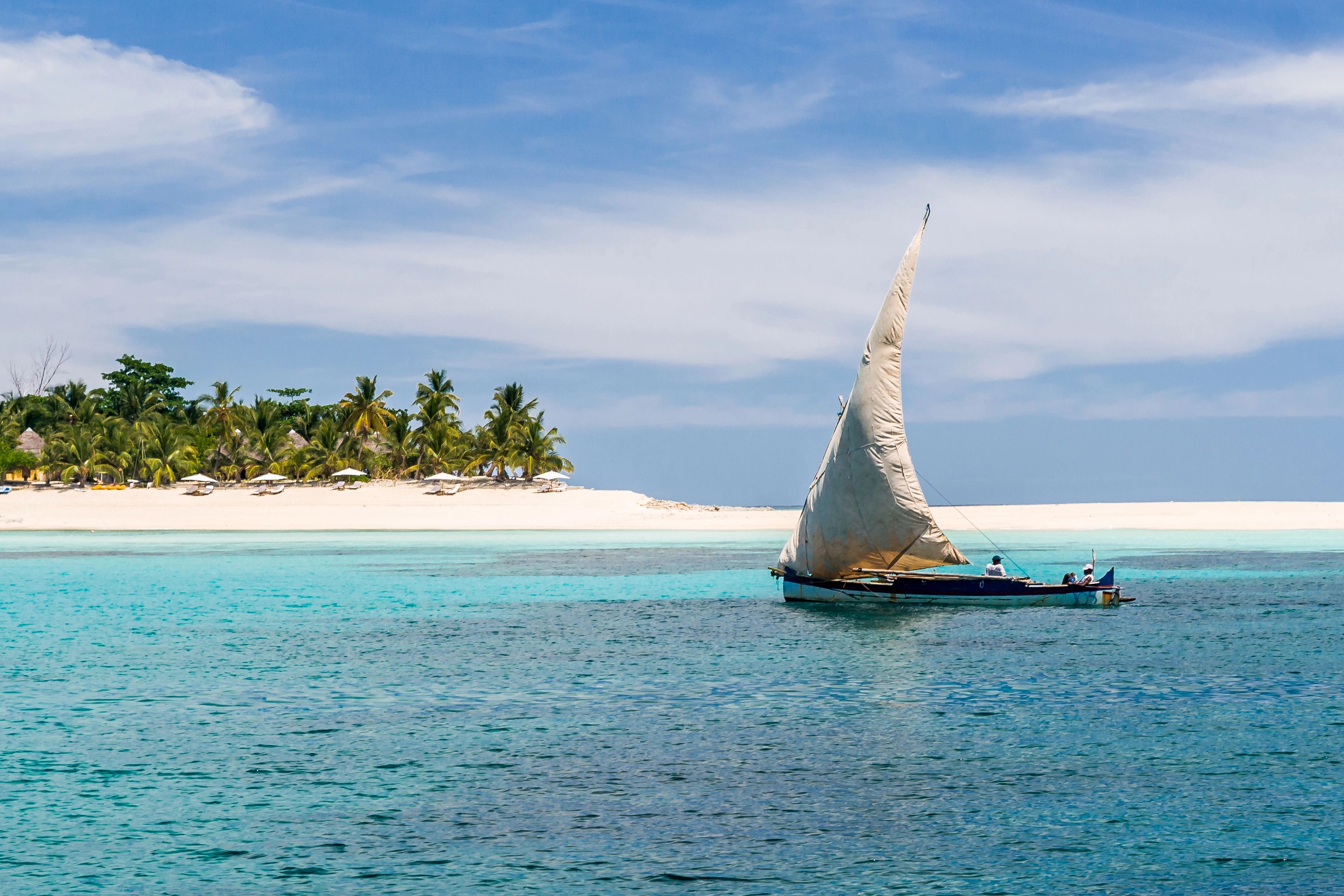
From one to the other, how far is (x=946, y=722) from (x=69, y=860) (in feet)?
44.7

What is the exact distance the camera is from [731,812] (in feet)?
49.8

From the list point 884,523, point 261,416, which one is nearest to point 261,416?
point 261,416

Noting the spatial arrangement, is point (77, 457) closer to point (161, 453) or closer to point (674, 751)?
point (161, 453)

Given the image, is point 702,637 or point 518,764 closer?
point 518,764

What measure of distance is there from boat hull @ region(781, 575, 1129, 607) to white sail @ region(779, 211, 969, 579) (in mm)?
903

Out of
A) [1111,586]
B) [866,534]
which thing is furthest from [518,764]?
[1111,586]

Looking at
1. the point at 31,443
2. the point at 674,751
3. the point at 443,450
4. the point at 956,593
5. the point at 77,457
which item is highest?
the point at 443,450

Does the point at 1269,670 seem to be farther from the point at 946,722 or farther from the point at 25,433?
the point at 25,433

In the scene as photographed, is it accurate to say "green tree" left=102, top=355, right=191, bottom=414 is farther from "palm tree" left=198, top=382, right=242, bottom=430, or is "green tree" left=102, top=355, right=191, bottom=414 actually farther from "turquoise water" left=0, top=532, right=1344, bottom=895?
"turquoise water" left=0, top=532, right=1344, bottom=895

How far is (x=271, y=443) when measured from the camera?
120 metres

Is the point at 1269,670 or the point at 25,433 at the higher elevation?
the point at 25,433

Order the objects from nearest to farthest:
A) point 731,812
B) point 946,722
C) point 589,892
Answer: point 589,892 < point 731,812 < point 946,722

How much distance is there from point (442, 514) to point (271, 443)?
2481 cm

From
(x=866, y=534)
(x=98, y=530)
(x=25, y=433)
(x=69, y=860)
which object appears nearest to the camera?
(x=69, y=860)
